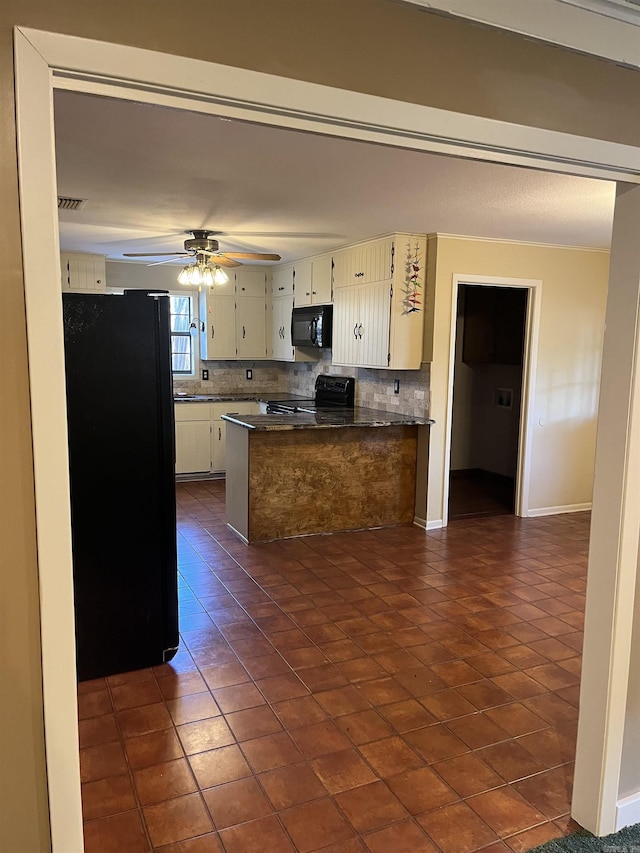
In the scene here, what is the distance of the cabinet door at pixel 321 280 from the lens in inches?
231

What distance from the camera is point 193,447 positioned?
266 inches

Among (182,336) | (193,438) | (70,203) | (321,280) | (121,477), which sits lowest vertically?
(193,438)

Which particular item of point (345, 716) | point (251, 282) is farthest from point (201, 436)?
point (345, 716)

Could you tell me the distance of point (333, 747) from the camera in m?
2.38

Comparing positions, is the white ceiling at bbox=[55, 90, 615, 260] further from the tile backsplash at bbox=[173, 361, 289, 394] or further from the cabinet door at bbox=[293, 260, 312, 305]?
the tile backsplash at bbox=[173, 361, 289, 394]

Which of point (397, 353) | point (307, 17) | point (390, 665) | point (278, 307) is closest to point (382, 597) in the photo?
point (390, 665)

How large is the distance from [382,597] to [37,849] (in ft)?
9.03

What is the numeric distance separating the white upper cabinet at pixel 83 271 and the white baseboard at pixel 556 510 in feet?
16.2

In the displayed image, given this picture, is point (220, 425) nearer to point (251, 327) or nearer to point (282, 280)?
point (251, 327)

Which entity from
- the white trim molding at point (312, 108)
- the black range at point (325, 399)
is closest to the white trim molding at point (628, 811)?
the white trim molding at point (312, 108)

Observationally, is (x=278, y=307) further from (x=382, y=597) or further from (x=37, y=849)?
(x=37, y=849)

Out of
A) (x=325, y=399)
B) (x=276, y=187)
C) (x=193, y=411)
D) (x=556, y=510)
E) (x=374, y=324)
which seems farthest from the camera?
(x=193, y=411)

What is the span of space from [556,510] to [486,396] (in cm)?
171

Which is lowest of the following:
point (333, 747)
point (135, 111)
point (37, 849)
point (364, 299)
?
point (333, 747)
